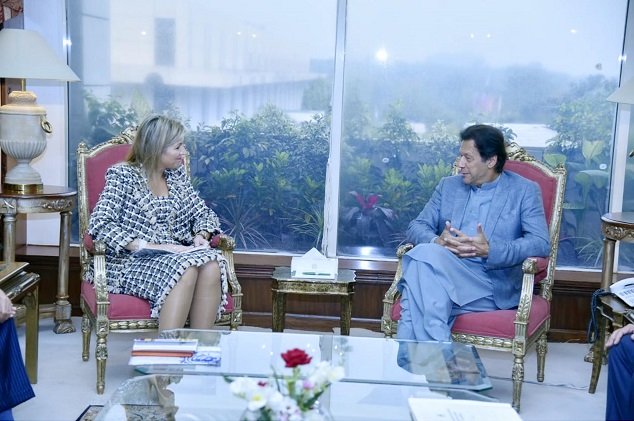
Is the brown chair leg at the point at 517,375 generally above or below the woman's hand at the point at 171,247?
below

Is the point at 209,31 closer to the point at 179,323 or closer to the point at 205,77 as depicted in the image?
the point at 205,77

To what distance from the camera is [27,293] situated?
12.0ft

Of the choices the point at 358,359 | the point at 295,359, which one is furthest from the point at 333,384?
the point at 295,359

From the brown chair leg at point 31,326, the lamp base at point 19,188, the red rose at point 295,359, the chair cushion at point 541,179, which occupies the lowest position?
the brown chair leg at point 31,326

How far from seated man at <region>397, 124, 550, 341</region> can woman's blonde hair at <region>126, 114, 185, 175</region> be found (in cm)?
120

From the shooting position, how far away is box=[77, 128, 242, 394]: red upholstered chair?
385cm

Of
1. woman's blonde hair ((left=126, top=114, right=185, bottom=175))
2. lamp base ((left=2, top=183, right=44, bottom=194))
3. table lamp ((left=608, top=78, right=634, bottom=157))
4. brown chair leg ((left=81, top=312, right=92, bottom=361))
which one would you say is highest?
table lamp ((left=608, top=78, right=634, bottom=157))

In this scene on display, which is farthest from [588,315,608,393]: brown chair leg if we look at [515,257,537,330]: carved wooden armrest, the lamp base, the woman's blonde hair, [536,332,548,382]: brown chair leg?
the lamp base

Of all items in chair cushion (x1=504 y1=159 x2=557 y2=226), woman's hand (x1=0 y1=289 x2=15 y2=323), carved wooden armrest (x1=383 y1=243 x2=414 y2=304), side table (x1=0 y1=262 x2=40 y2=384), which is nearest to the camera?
woman's hand (x1=0 y1=289 x2=15 y2=323)

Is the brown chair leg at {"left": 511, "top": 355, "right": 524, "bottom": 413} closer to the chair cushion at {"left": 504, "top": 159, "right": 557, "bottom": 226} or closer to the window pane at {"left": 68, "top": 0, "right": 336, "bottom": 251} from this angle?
the chair cushion at {"left": 504, "top": 159, "right": 557, "bottom": 226}

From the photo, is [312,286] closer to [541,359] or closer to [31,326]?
[541,359]

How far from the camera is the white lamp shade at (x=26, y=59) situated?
4402 millimetres

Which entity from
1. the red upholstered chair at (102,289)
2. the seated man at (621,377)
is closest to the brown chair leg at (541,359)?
the seated man at (621,377)

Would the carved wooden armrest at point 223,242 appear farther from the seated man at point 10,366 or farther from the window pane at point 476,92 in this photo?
the window pane at point 476,92
